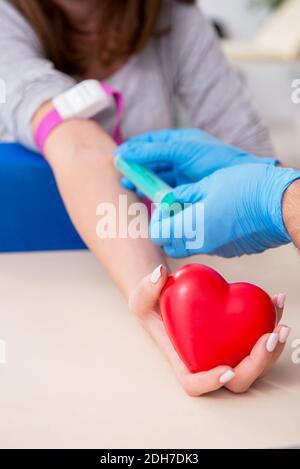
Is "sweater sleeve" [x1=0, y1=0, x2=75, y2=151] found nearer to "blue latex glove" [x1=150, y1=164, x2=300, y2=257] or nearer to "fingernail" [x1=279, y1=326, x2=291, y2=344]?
"blue latex glove" [x1=150, y1=164, x2=300, y2=257]

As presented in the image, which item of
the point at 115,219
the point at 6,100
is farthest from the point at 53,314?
the point at 6,100

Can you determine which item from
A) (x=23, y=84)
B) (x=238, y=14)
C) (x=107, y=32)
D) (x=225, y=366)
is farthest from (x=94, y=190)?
(x=238, y=14)

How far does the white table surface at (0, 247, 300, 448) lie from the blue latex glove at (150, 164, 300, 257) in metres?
0.10

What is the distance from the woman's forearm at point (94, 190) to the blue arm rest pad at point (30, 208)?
41 millimetres

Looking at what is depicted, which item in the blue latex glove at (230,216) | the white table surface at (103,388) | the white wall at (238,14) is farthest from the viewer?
the white wall at (238,14)

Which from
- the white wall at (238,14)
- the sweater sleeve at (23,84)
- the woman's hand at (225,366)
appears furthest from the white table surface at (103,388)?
the white wall at (238,14)

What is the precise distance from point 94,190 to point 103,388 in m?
0.32

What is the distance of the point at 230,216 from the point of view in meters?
Result: 0.76

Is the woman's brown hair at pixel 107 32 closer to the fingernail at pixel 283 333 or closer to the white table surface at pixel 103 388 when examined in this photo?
the white table surface at pixel 103 388

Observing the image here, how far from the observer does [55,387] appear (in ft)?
2.05

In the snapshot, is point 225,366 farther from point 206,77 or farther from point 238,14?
point 238,14

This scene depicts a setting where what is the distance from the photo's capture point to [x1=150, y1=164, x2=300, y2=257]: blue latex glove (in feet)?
2.33

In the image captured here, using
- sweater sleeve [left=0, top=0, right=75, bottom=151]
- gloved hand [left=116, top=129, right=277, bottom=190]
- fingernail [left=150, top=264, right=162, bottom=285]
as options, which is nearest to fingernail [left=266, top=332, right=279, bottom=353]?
fingernail [left=150, top=264, right=162, bottom=285]

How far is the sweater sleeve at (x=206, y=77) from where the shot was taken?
130cm
